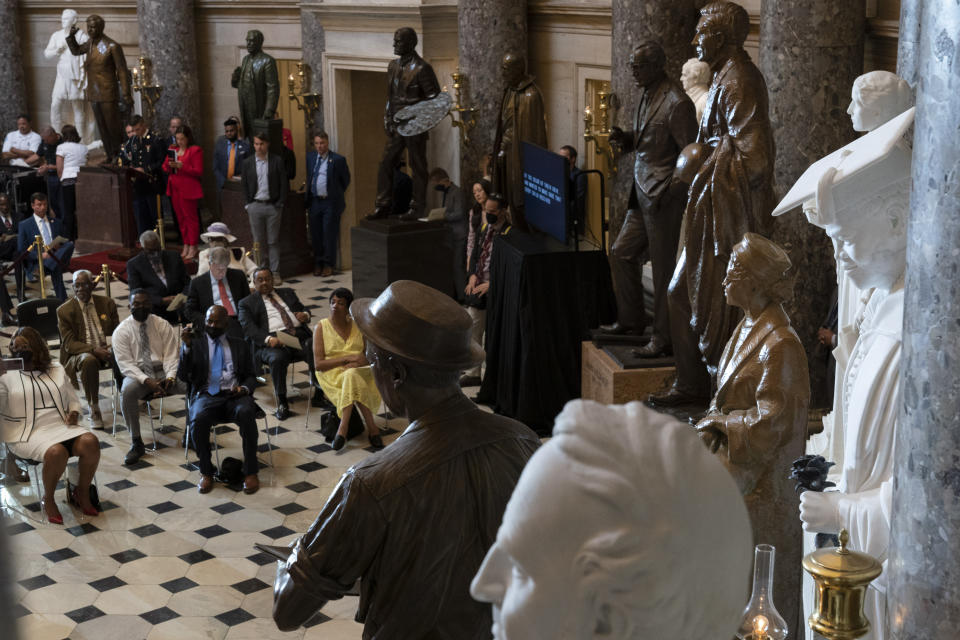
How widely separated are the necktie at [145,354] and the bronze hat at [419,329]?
6.82 metres

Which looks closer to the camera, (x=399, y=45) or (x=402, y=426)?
(x=402, y=426)

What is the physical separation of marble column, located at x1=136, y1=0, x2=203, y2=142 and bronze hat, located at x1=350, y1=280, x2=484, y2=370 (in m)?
14.7

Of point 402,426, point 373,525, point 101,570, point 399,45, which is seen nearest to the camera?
point 373,525

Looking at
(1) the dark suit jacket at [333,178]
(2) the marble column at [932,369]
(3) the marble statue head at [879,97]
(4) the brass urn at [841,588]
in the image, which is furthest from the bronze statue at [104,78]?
(4) the brass urn at [841,588]

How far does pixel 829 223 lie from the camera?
325 cm

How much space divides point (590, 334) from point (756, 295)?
4.83 m

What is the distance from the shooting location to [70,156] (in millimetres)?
16406

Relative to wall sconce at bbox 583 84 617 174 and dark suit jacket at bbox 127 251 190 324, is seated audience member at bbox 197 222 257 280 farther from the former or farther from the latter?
wall sconce at bbox 583 84 617 174

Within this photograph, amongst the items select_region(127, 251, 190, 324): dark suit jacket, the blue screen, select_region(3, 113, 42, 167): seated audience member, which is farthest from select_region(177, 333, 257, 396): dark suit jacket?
select_region(3, 113, 42, 167): seated audience member

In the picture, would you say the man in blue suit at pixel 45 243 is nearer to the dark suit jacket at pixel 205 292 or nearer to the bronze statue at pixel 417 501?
the dark suit jacket at pixel 205 292

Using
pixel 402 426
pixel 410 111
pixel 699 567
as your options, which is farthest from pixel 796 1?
pixel 699 567

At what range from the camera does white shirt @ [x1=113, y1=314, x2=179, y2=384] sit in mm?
9492

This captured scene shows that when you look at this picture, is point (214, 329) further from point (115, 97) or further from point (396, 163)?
point (115, 97)

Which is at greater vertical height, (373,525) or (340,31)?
(340,31)
